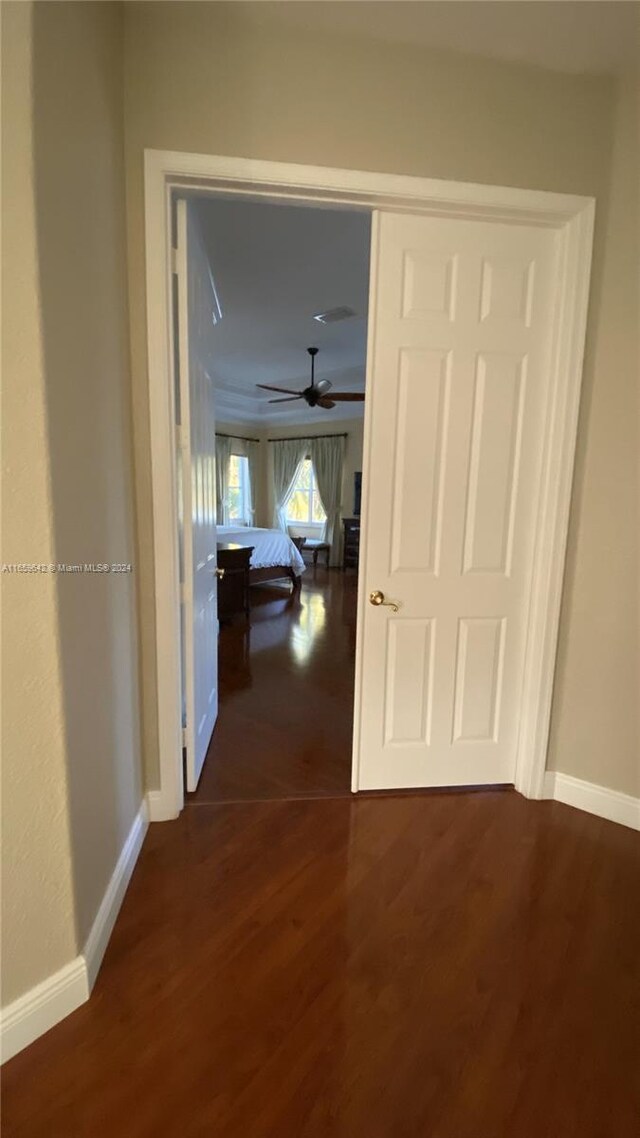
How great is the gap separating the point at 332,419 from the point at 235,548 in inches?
164

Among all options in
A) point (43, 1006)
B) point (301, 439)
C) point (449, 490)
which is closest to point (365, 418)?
point (449, 490)

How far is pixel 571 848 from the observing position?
1870 mm

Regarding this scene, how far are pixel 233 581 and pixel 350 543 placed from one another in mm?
3268

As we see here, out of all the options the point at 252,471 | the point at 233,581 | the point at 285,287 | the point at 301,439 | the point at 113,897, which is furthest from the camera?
the point at 252,471

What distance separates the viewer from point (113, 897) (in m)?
1.47

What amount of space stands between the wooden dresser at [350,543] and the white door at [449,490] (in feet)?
17.8

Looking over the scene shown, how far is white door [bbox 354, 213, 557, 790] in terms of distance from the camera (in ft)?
6.04

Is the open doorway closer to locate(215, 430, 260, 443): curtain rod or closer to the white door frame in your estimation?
locate(215, 430, 260, 443): curtain rod

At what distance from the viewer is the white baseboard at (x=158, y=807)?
1927 mm

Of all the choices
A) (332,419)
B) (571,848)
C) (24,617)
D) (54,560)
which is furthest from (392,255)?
(332,419)

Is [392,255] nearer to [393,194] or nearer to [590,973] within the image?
[393,194]

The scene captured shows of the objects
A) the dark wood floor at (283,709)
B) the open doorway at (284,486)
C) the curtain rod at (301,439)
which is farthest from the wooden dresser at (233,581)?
the curtain rod at (301,439)

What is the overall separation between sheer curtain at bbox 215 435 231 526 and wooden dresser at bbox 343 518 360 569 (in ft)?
6.95

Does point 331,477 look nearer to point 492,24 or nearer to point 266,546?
point 266,546
